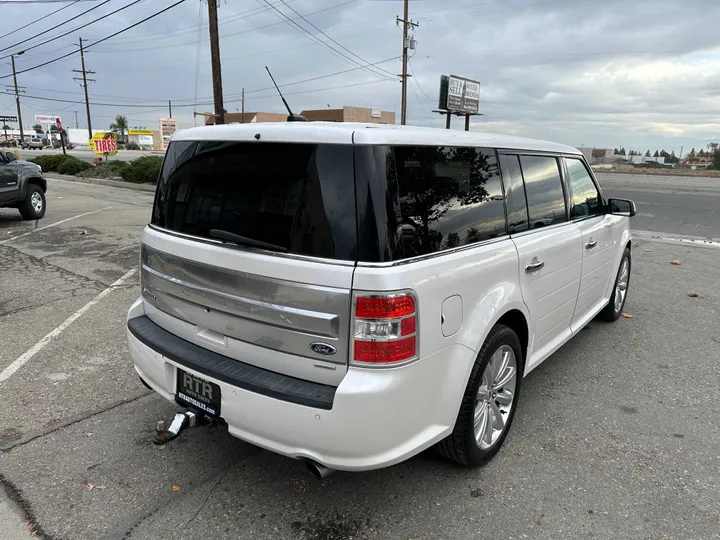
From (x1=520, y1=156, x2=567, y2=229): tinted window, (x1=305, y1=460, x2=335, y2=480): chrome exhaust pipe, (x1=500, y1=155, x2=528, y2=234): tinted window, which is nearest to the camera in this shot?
(x1=305, y1=460, x2=335, y2=480): chrome exhaust pipe

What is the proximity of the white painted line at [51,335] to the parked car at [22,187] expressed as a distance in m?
5.75

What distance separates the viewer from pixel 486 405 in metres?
2.90

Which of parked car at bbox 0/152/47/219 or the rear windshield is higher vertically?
the rear windshield

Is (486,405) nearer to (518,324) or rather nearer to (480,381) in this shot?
(480,381)

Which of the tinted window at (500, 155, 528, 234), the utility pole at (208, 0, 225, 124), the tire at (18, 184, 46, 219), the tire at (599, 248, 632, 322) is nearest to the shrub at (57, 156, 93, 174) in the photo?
the utility pole at (208, 0, 225, 124)

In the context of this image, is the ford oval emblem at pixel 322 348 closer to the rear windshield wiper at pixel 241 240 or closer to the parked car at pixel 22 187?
the rear windshield wiper at pixel 241 240

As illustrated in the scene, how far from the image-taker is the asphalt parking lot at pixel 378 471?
2.51 metres

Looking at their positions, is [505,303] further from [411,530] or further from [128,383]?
[128,383]

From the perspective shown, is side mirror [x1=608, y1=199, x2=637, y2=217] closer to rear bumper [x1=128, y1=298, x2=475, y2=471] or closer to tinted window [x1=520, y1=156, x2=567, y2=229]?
tinted window [x1=520, y1=156, x2=567, y2=229]

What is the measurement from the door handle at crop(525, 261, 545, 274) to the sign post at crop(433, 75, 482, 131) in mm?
35927

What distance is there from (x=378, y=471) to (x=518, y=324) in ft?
3.78

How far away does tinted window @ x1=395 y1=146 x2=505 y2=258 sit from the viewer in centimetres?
233

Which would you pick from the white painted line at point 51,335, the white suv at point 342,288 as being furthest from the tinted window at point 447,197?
the white painted line at point 51,335

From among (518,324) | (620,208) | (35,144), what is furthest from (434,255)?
(35,144)
